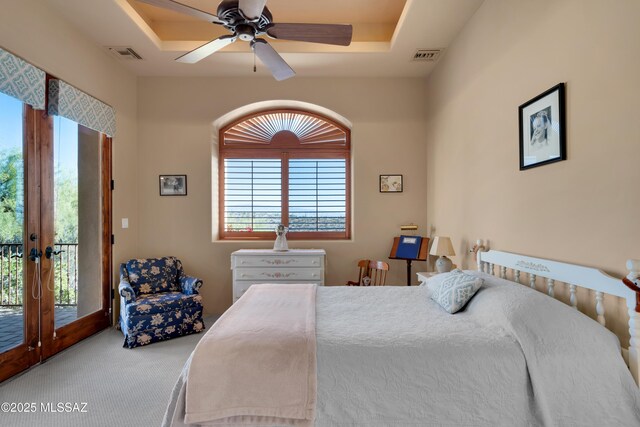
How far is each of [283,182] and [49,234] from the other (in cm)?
255

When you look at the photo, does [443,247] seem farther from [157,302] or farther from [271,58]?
[157,302]

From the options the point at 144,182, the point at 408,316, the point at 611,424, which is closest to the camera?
the point at 611,424

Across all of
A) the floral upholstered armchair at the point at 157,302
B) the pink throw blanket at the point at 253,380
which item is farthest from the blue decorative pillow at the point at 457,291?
the floral upholstered armchair at the point at 157,302

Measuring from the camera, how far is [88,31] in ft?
10.5

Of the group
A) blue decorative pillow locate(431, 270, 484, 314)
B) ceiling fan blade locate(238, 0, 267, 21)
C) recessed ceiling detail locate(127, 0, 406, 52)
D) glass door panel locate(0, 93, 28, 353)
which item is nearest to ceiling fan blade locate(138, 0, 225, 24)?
ceiling fan blade locate(238, 0, 267, 21)

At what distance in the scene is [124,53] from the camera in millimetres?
3619

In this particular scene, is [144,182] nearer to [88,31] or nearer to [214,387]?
[88,31]

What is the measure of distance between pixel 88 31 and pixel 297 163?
2596 millimetres

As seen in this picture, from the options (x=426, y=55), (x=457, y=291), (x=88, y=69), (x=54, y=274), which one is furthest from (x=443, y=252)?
(x=88, y=69)

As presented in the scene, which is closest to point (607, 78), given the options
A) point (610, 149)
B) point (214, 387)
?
point (610, 149)

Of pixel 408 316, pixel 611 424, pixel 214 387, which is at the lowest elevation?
pixel 611 424

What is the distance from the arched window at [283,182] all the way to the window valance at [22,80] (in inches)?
81.2

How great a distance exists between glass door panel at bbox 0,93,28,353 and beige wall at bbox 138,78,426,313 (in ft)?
5.30

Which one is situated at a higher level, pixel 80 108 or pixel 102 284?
pixel 80 108
